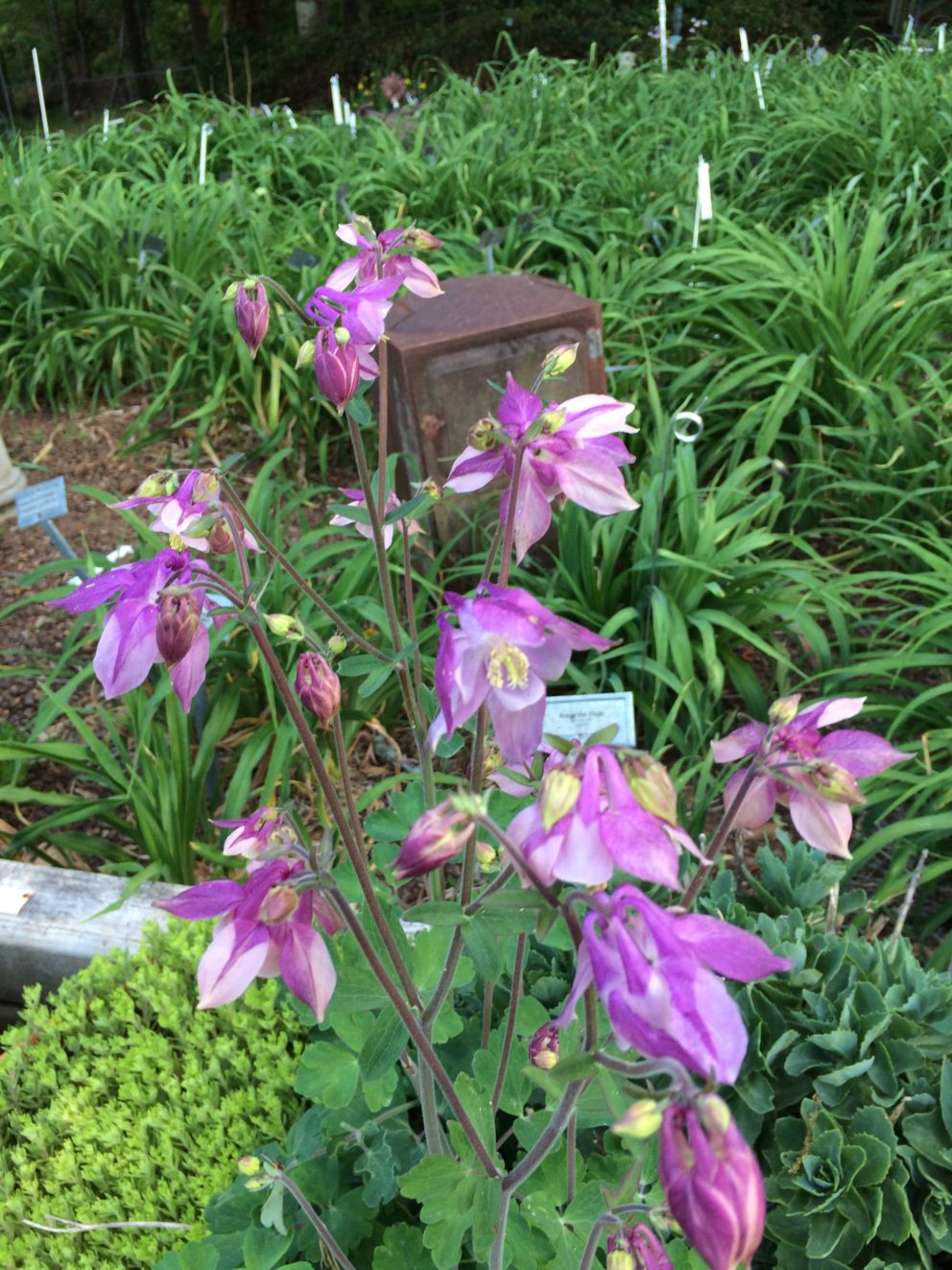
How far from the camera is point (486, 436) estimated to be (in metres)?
0.82

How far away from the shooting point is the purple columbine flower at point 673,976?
0.49 m

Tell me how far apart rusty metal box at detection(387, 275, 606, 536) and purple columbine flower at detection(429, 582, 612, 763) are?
1.74 metres

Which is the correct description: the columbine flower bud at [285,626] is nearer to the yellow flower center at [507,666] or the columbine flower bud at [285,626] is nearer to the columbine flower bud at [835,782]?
the yellow flower center at [507,666]

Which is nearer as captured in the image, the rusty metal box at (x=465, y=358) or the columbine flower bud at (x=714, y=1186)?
the columbine flower bud at (x=714, y=1186)

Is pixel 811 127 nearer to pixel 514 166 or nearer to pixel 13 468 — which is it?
pixel 514 166

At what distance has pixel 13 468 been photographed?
3.24 m

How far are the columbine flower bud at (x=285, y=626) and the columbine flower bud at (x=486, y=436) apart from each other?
0.66 feet

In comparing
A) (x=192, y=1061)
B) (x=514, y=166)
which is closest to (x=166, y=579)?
(x=192, y=1061)

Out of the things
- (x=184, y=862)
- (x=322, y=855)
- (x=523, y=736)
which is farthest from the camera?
(x=184, y=862)

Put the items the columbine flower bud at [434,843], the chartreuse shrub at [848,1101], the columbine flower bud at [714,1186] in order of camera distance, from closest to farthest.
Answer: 1. the columbine flower bud at [714,1186]
2. the columbine flower bud at [434,843]
3. the chartreuse shrub at [848,1101]

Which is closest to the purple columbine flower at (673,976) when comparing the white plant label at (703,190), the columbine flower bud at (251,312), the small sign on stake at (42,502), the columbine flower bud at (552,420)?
the columbine flower bud at (552,420)

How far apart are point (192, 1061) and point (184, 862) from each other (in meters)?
0.50

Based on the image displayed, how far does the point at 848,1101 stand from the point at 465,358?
1.70 m

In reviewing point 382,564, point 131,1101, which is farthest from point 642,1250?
point 131,1101
